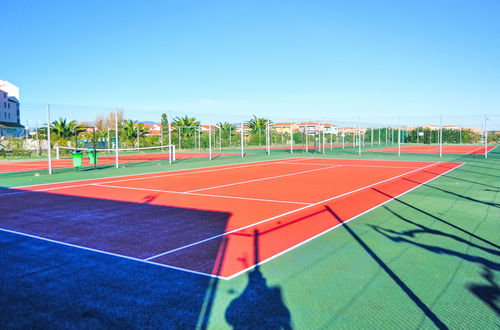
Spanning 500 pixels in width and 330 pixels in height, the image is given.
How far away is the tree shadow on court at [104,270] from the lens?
13.2 ft

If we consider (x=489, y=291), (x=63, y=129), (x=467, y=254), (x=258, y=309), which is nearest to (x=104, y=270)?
(x=258, y=309)

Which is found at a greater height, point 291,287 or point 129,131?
point 129,131

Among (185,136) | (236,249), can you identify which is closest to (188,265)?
(236,249)

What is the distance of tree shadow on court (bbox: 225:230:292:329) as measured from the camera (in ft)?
12.6

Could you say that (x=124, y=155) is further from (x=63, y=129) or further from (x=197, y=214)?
(x=197, y=214)

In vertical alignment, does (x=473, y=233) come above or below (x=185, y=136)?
below

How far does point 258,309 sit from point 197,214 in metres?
5.06

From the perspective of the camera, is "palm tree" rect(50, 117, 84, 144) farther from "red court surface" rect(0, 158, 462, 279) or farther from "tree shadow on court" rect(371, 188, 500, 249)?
"tree shadow on court" rect(371, 188, 500, 249)

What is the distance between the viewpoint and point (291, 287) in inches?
186

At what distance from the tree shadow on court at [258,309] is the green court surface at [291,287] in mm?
11

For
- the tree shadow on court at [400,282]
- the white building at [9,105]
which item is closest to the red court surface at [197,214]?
the tree shadow on court at [400,282]

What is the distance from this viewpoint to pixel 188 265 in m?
5.54

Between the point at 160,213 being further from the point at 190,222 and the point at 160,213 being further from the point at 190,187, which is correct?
the point at 190,187

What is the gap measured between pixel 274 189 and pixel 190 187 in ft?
9.55
